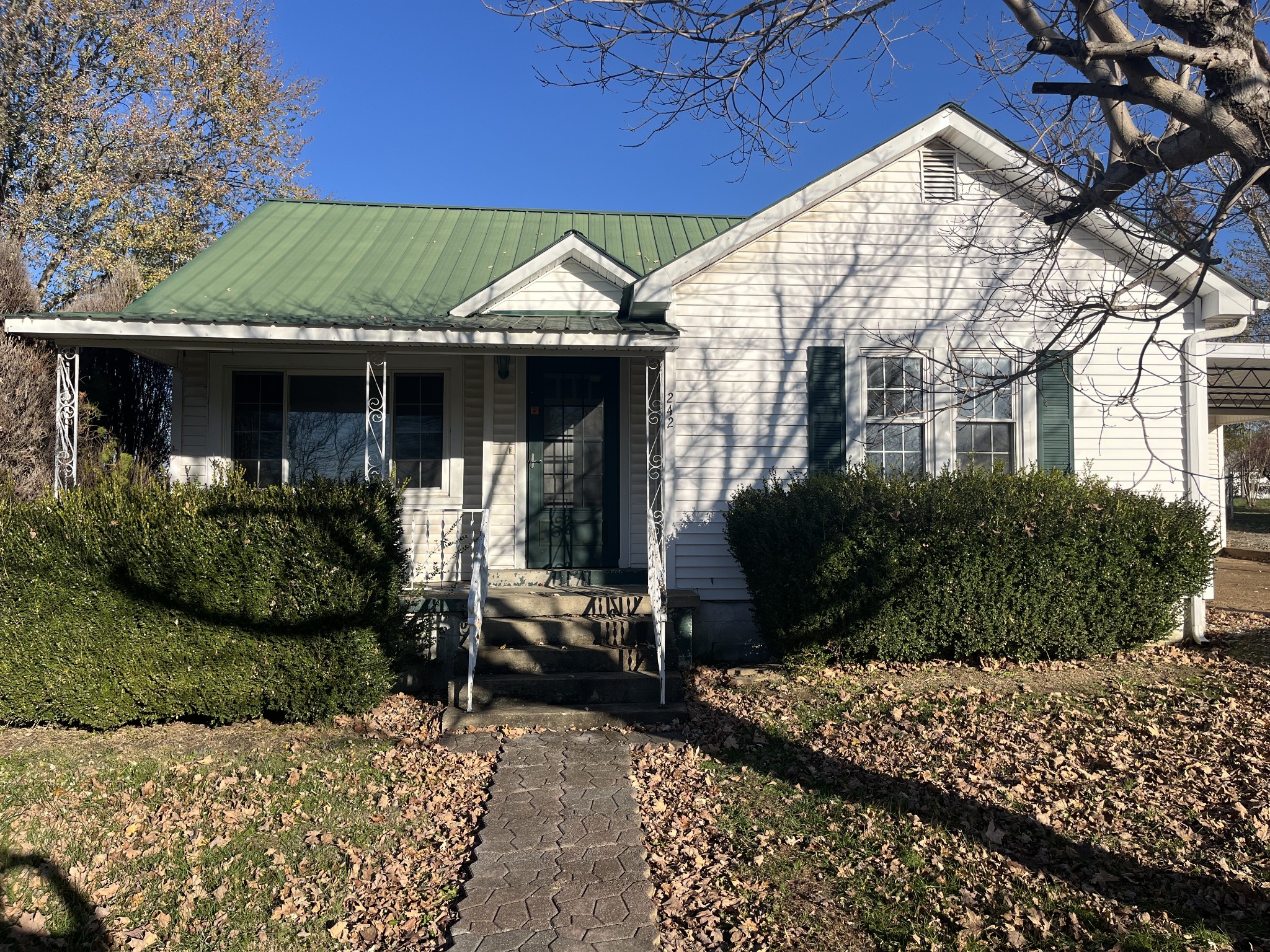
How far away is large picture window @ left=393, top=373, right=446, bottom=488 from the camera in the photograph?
9.57 metres

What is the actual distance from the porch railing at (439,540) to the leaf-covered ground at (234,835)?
110 inches

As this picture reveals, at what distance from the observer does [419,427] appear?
9.62 metres

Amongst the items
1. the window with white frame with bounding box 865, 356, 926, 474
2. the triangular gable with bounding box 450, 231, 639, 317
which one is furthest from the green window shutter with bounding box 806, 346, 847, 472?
the triangular gable with bounding box 450, 231, 639, 317

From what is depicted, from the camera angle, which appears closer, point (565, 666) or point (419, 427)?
point (565, 666)

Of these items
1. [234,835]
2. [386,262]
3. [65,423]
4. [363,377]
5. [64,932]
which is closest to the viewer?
[64,932]

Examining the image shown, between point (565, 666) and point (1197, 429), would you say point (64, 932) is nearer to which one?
point (565, 666)

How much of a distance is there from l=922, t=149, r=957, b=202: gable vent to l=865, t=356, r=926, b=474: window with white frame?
1814mm

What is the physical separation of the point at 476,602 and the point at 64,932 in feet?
11.3

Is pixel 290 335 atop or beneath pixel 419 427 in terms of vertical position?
atop

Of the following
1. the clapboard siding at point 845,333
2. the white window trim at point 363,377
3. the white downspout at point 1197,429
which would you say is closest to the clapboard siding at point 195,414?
the white window trim at point 363,377

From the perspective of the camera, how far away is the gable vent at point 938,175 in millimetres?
8883

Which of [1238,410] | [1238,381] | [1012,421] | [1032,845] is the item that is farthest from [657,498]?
[1238,410]

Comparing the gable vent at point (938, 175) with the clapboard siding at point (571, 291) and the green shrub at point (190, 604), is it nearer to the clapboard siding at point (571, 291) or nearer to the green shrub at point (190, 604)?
the clapboard siding at point (571, 291)

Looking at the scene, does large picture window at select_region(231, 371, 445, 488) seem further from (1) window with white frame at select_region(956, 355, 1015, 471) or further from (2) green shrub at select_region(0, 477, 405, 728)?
(1) window with white frame at select_region(956, 355, 1015, 471)
